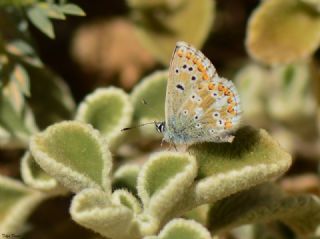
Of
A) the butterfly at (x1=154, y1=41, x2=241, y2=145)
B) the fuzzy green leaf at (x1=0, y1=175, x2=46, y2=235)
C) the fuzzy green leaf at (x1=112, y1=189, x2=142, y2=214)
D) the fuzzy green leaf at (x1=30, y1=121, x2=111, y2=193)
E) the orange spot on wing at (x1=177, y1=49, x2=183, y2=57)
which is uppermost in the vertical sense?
the orange spot on wing at (x1=177, y1=49, x2=183, y2=57)

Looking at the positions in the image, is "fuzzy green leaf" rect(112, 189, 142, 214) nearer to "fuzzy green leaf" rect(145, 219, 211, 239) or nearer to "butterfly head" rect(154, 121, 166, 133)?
"fuzzy green leaf" rect(145, 219, 211, 239)

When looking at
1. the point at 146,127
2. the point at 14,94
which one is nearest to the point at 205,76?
the point at 146,127

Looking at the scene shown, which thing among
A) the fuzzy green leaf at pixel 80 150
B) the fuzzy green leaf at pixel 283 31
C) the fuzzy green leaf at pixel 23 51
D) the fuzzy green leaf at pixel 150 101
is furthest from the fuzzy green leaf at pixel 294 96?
the fuzzy green leaf at pixel 80 150

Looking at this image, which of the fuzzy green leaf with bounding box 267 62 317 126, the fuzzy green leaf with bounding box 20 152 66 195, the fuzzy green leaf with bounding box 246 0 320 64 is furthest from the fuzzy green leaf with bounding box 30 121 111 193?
the fuzzy green leaf with bounding box 267 62 317 126

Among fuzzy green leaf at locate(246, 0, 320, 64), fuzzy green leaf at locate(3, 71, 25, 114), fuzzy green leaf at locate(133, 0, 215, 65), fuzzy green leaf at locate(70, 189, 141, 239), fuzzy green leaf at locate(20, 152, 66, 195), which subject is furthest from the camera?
fuzzy green leaf at locate(133, 0, 215, 65)

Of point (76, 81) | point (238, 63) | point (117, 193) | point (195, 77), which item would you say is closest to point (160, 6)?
point (238, 63)

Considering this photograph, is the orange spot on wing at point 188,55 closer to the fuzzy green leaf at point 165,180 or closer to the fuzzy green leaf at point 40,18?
the fuzzy green leaf at point 165,180

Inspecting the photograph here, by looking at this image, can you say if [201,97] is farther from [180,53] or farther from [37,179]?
[37,179]
